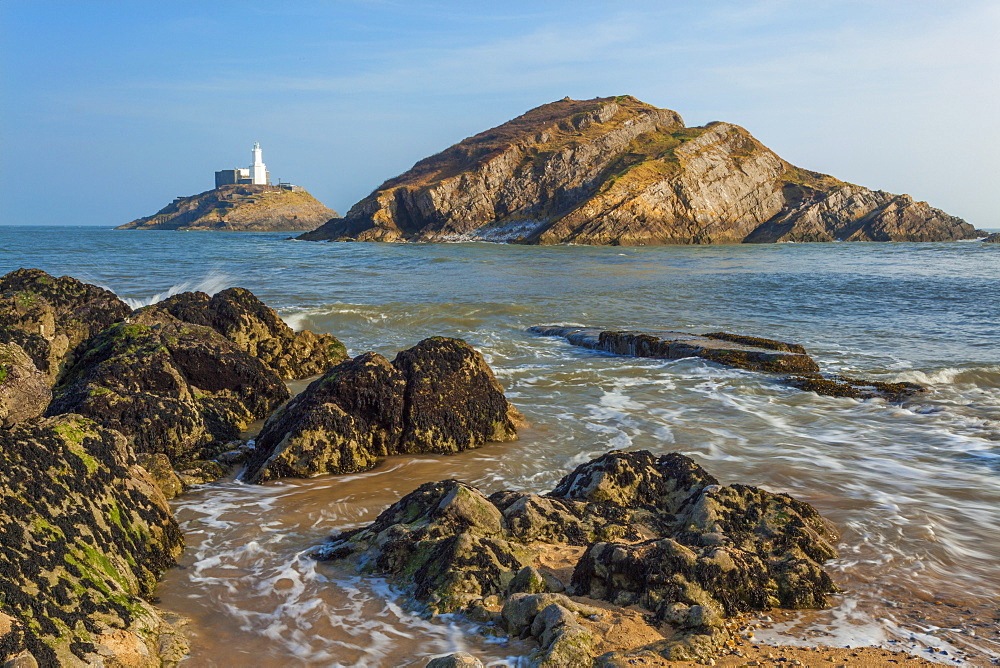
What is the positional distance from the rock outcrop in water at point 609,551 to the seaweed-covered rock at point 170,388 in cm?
261

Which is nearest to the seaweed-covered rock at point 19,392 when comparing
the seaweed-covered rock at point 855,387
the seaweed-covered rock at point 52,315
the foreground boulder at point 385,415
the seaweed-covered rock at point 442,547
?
the foreground boulder at point 385,415

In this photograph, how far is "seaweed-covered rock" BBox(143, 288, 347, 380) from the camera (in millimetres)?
9406

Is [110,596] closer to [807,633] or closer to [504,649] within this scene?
[504,649]

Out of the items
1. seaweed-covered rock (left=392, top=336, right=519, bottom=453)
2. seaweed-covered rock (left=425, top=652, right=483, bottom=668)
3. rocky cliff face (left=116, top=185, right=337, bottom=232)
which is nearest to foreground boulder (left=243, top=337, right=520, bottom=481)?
seaweed-covered rock (left=392, top=336, right=519, bottom=453)

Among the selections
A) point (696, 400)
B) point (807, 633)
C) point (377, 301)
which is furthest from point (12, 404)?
point (377, 301)

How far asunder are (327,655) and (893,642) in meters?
2.64

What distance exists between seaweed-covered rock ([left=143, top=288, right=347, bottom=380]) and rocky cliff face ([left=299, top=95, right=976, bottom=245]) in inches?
2340

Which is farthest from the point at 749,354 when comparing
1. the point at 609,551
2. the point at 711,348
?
the point at 609,551

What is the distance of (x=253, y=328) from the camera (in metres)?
9.60

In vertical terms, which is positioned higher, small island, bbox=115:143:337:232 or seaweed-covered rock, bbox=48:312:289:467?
small island, bbox=115:143:337:232

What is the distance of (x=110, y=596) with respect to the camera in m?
3.10

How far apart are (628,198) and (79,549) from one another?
235 feet

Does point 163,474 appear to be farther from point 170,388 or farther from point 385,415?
point 385,415

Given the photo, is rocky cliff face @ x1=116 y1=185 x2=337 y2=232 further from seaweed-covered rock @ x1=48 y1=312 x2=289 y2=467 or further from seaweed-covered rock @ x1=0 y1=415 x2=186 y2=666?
seaweed-covered rock @ x1=0 y1=415 x2=186 y2=666
